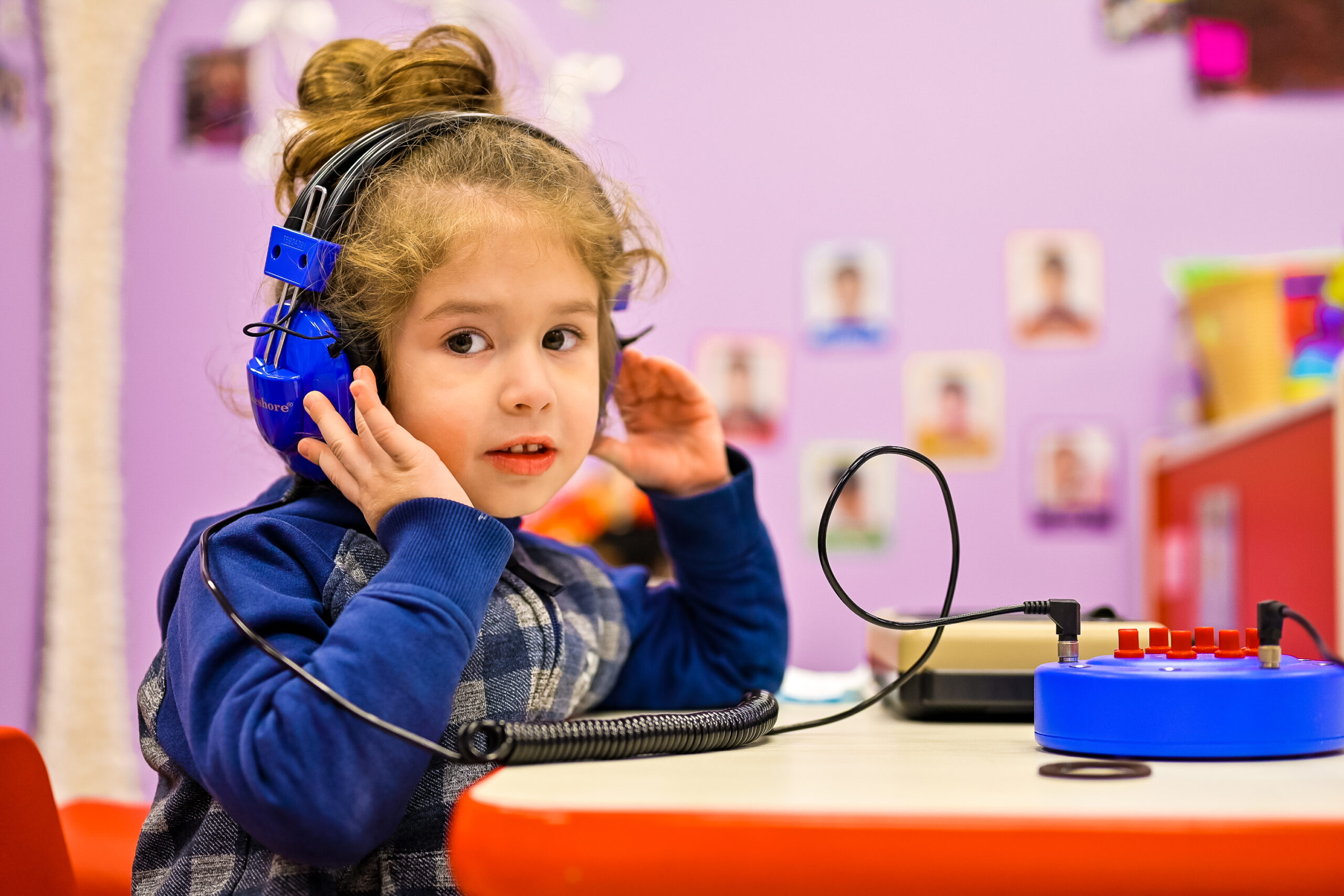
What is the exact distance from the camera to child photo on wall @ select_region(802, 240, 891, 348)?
2.45 meters

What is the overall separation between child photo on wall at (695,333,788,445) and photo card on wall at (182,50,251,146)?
1.19 meters

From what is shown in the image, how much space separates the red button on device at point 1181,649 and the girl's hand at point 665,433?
1.59 feet

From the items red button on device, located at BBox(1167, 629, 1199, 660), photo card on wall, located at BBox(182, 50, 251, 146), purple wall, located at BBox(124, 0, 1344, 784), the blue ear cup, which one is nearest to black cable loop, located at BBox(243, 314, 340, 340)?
the blue ear cup

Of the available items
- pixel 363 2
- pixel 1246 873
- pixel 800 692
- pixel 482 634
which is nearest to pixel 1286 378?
pixel 800 692

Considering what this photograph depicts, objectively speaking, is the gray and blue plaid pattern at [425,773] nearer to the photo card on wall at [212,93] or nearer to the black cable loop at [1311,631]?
the black cable loop at [1311,631]

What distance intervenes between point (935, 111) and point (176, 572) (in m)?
2.10

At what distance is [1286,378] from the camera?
2016 mm

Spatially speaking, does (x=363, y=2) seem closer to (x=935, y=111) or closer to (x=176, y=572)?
(x=935, y=111)

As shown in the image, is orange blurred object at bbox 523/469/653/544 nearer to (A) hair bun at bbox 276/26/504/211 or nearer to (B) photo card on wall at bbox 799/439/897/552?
(B) photo card on wall at bbox 799/439/897/552

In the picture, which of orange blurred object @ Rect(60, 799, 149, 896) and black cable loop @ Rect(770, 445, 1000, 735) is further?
orange blurred object @ Rect(60, 799, 149, 896)

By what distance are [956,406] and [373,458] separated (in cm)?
188

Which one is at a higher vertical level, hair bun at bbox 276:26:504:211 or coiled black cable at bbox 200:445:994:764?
hair bun at bbox 276:26:504:211

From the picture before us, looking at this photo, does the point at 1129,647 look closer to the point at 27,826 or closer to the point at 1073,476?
the point at 27,826

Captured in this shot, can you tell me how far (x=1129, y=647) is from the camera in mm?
593
